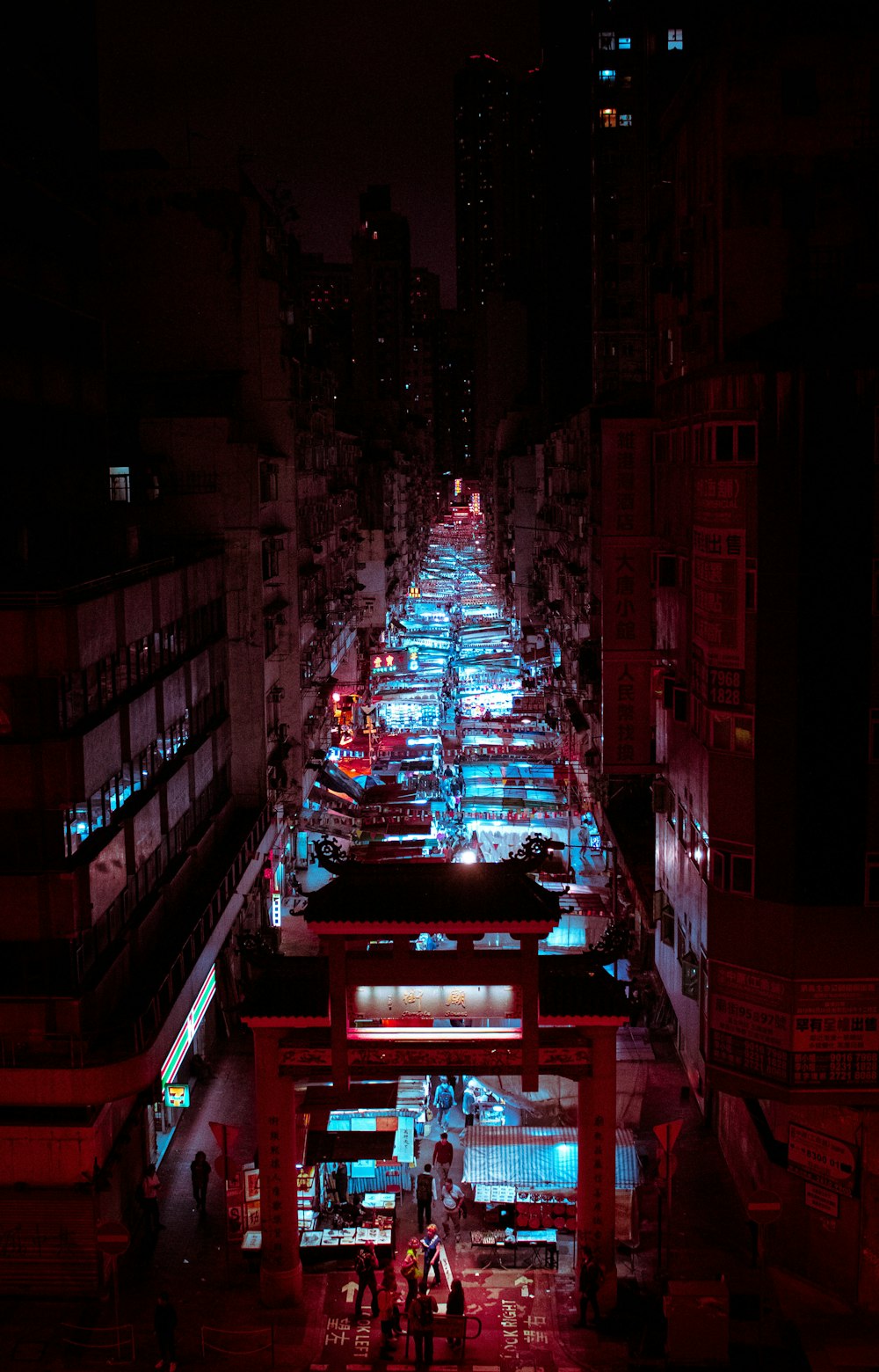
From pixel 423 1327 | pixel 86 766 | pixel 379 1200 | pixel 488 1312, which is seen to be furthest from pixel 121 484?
pixel 423 1327

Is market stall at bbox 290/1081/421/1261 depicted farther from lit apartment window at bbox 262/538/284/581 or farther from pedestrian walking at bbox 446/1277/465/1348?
lit apartment window at bbox 262/538/284/581

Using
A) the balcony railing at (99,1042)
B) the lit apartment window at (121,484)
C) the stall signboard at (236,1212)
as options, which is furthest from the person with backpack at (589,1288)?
the lit apartment window at (121,484)

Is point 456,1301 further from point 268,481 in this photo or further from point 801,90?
point 268,481

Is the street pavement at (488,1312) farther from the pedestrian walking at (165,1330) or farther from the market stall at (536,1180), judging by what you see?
the market stall at (536,1180)

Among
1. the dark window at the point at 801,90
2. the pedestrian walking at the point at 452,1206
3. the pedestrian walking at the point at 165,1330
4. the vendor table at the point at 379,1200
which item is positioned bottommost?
the pedestrian walking at the point at 452,1206

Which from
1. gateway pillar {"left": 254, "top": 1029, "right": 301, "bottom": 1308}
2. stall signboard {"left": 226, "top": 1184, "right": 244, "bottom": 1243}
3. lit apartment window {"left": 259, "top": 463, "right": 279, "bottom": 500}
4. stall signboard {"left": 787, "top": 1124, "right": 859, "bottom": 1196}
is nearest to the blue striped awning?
stall signboard {"left": 787, "top": 1124, "right": 859, "bottom": 1196}
